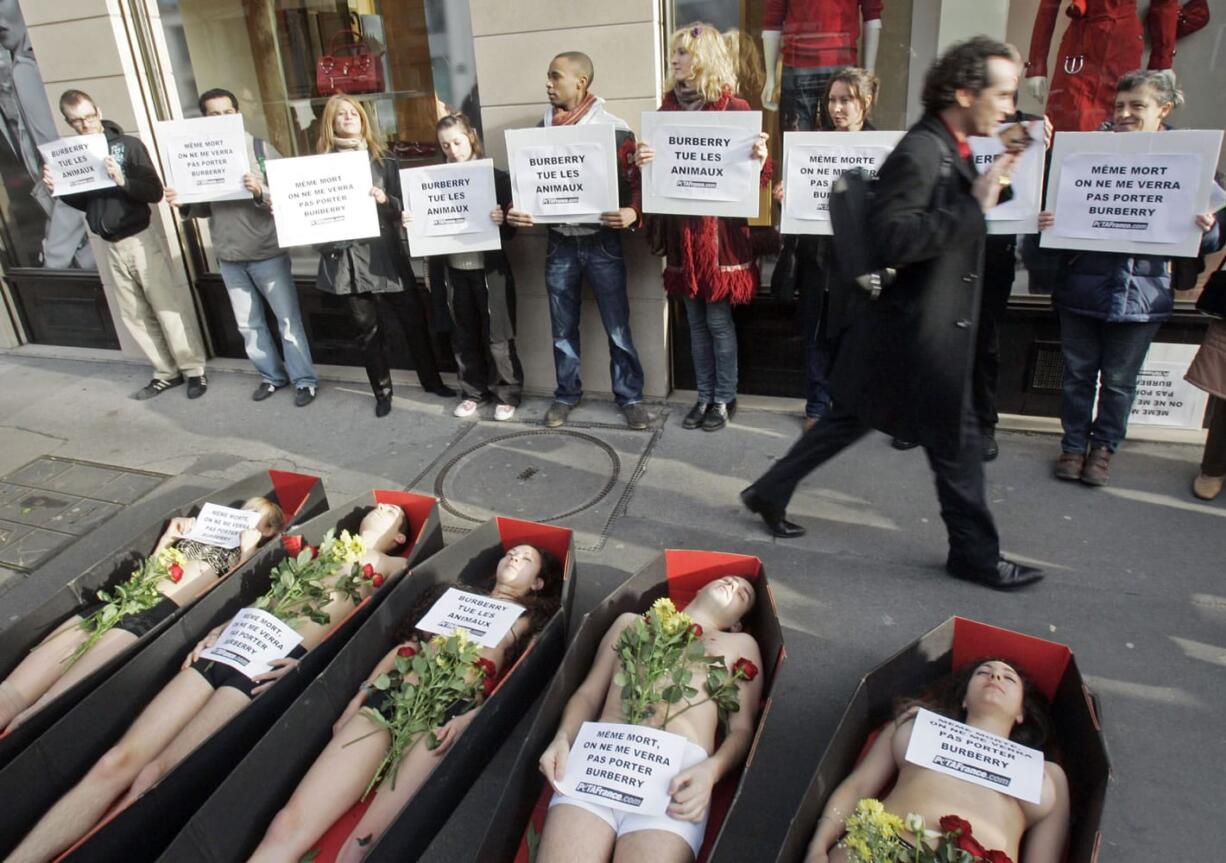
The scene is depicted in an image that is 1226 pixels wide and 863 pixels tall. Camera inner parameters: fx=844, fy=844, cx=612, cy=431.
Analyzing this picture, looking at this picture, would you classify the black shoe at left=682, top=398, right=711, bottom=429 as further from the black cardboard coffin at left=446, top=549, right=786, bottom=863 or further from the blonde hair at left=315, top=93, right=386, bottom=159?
the blonde hair at left=315, top=93, right=386, bottom=159

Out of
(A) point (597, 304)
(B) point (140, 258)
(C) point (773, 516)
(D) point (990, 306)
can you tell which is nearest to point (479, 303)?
(A) point (597, 304)

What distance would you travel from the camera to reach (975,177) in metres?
2.90

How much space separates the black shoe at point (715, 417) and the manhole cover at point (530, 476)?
608 millimetres

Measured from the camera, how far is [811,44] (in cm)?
470

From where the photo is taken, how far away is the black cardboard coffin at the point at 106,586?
255cm

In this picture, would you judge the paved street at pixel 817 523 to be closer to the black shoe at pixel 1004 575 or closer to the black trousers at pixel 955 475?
the black shoe at pixel 1004 575

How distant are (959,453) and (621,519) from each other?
1.65m

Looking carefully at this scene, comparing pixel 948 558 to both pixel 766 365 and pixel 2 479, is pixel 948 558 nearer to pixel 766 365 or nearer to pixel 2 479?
pixel 766 365

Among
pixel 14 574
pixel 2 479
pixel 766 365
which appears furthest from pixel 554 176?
pixel 2 479

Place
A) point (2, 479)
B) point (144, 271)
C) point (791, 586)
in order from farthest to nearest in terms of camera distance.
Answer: point (144, 271)
point (2, 479)
point (791, 586)

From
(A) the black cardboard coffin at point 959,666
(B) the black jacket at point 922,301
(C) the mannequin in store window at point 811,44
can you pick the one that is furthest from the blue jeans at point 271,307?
(A) the black cardboard coffin at point 959,666

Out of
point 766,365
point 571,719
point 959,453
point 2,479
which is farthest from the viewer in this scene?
point 766,365

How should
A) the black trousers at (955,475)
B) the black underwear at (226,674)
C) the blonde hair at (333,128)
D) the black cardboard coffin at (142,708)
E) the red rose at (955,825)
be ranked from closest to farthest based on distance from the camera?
the red rose at (955,825) < the black cardboard coffin at (142,708) < the black underwear at (226,674) < the black trousers at (955,475) < the blonde hair at (333,128)

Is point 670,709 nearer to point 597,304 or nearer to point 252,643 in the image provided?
point 252,643
